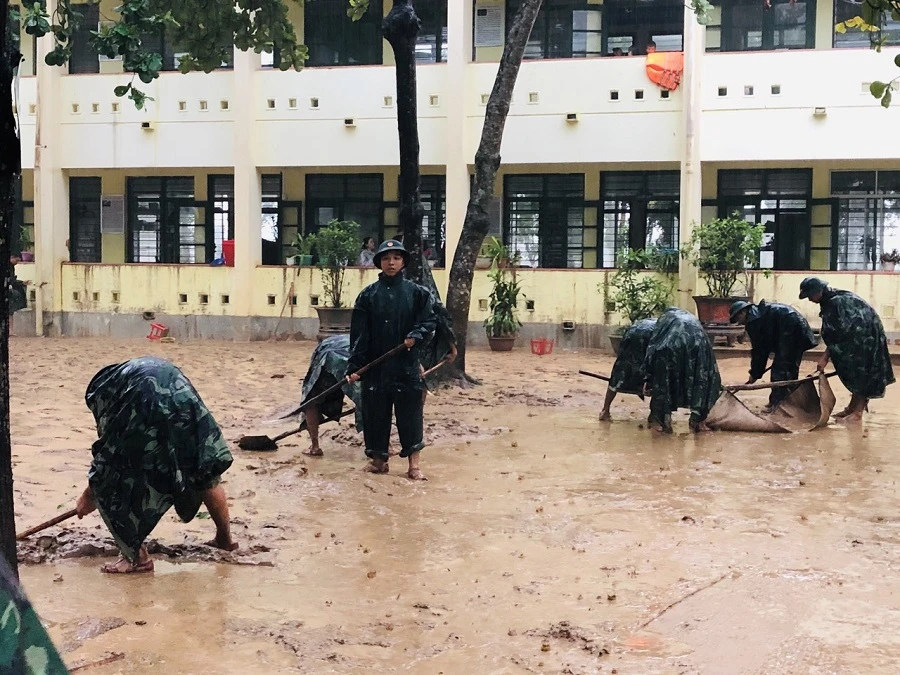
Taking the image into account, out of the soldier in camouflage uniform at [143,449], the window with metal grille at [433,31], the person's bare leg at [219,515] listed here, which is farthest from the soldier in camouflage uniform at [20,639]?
the window with metal grille at [433,31]

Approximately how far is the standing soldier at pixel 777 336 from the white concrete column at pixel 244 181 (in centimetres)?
1096

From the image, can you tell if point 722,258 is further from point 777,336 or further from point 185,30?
point 185,30

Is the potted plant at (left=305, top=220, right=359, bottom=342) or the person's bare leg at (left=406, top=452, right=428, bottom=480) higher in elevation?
the potted plant at (left=305, top=220, right=359, bottom=342)

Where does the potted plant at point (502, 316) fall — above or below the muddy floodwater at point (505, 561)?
above

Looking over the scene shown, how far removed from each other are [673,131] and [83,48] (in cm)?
1187

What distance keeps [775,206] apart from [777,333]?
9.09 m

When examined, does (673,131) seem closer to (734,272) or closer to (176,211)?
(734,272)

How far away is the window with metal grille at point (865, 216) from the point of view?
1881cm

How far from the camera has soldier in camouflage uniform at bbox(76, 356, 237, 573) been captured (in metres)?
5.12

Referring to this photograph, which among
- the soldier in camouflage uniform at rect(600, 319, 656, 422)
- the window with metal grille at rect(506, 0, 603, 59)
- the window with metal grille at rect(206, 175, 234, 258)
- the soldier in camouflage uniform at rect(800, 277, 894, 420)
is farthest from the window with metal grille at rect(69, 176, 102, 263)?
the soldier in camouflage uniform at rect(800, 277, 894, 420)

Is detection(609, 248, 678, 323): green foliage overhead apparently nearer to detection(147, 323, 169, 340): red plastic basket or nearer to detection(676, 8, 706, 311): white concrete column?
detection(676, 8, 706, 311): white concrete column

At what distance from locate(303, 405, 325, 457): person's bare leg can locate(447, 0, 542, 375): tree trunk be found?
456 cm

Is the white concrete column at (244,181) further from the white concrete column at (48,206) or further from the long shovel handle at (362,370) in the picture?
the long shovel handle at (362,370)

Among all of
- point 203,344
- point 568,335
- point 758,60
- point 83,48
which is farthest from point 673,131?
point 83,48
